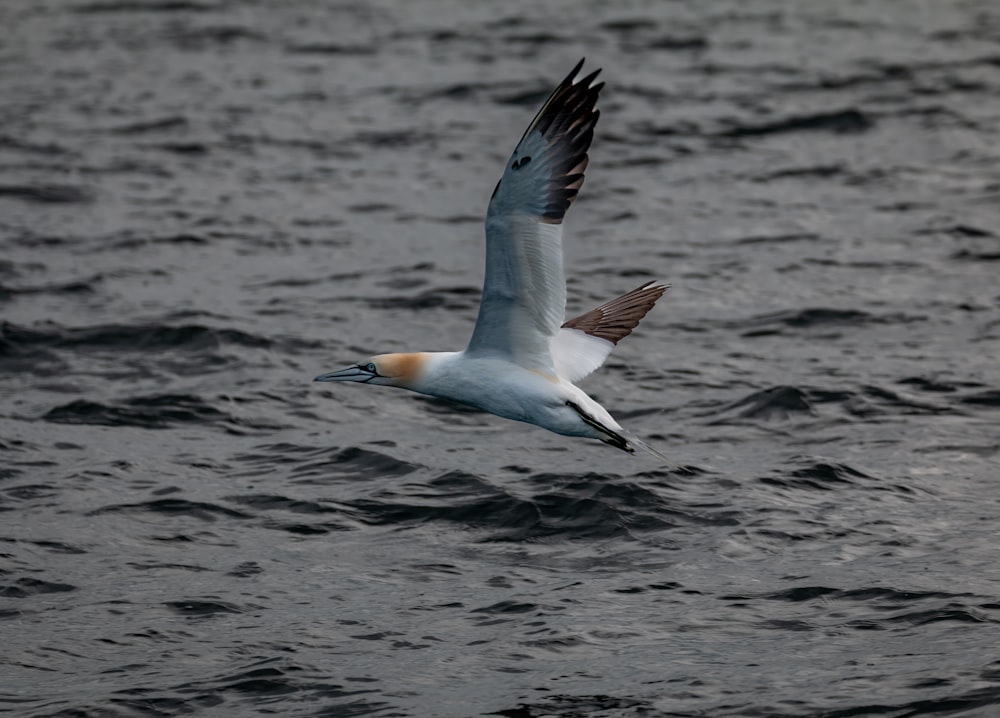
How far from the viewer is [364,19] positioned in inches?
1120

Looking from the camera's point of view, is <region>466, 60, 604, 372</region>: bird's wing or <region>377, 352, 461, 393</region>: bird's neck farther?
<region>377, 352, 461, 393</region>: bird's neck

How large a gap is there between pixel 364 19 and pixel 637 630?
67.2 ft

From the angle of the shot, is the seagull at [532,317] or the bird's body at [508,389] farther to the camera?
the bird's body at [508,389]

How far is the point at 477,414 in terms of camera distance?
1373 cm

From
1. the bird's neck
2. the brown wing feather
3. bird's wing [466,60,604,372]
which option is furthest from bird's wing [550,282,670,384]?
the bird's neck

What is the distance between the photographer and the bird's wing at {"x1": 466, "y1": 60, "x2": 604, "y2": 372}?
929 centimetres

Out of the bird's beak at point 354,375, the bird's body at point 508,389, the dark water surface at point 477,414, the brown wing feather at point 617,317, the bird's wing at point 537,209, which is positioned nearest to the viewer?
the bird's wing at point 537,209

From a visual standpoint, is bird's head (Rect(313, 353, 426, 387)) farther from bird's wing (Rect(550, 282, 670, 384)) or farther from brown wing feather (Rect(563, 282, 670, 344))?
brown wing feather (Rect(563, 282, 670, 344))

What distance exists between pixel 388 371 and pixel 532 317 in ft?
3.36

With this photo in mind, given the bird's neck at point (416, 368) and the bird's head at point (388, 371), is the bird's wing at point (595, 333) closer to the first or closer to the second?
the bird's neck at point (416, 368)

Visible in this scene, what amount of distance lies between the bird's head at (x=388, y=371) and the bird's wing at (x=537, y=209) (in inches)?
20.8

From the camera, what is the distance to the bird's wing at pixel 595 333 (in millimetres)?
10586

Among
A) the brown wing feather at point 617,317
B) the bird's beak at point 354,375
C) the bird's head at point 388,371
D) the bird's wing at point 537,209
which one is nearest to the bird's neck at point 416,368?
the bird's head at point 388,371

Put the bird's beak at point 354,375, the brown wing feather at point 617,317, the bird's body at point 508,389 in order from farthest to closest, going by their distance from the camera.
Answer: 1. the brown wing feather at point 617,317
2. the bird's beak at point 354,375
3. the bird's body at point 508,389
